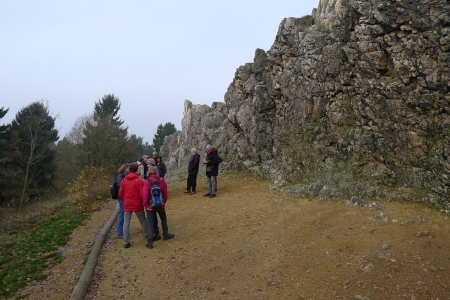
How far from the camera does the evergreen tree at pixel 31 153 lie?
2923 centimetres

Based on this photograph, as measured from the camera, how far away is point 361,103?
1258 cm

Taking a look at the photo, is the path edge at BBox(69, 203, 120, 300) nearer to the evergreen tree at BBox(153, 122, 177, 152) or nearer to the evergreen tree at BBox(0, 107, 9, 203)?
the evergreen tree at BBox(0, 107, 9, 203)

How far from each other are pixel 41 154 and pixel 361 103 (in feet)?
93.6

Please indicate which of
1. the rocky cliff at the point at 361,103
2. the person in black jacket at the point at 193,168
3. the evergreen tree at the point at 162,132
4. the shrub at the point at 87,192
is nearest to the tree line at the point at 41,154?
the shrub at the point at 87,192

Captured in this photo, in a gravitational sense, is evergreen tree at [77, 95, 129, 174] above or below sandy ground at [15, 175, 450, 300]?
above

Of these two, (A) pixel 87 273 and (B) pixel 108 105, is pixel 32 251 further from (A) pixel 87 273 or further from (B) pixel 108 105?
(B) pixel 108 105

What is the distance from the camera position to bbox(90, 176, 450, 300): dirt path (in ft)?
22.6

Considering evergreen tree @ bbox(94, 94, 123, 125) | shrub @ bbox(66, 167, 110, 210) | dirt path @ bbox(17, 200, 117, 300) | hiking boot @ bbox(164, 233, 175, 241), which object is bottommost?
dirt path @ bbox(17, 200, 117, 300)

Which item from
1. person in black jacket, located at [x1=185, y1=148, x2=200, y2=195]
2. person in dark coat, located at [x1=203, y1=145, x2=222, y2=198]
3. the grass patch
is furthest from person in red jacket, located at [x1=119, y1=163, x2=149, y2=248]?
person in black jacket, located at [x1=185, y1=148, x2=200, y2=195]

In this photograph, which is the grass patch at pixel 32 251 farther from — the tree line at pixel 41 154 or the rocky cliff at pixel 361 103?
the tree line at pixel 41 154

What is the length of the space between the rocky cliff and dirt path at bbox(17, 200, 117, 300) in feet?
25.9

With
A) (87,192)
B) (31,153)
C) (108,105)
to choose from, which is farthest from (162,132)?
(87,192)

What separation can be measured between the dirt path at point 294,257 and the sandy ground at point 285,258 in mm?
22

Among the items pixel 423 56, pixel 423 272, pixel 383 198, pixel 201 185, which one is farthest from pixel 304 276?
pixel 201 185
